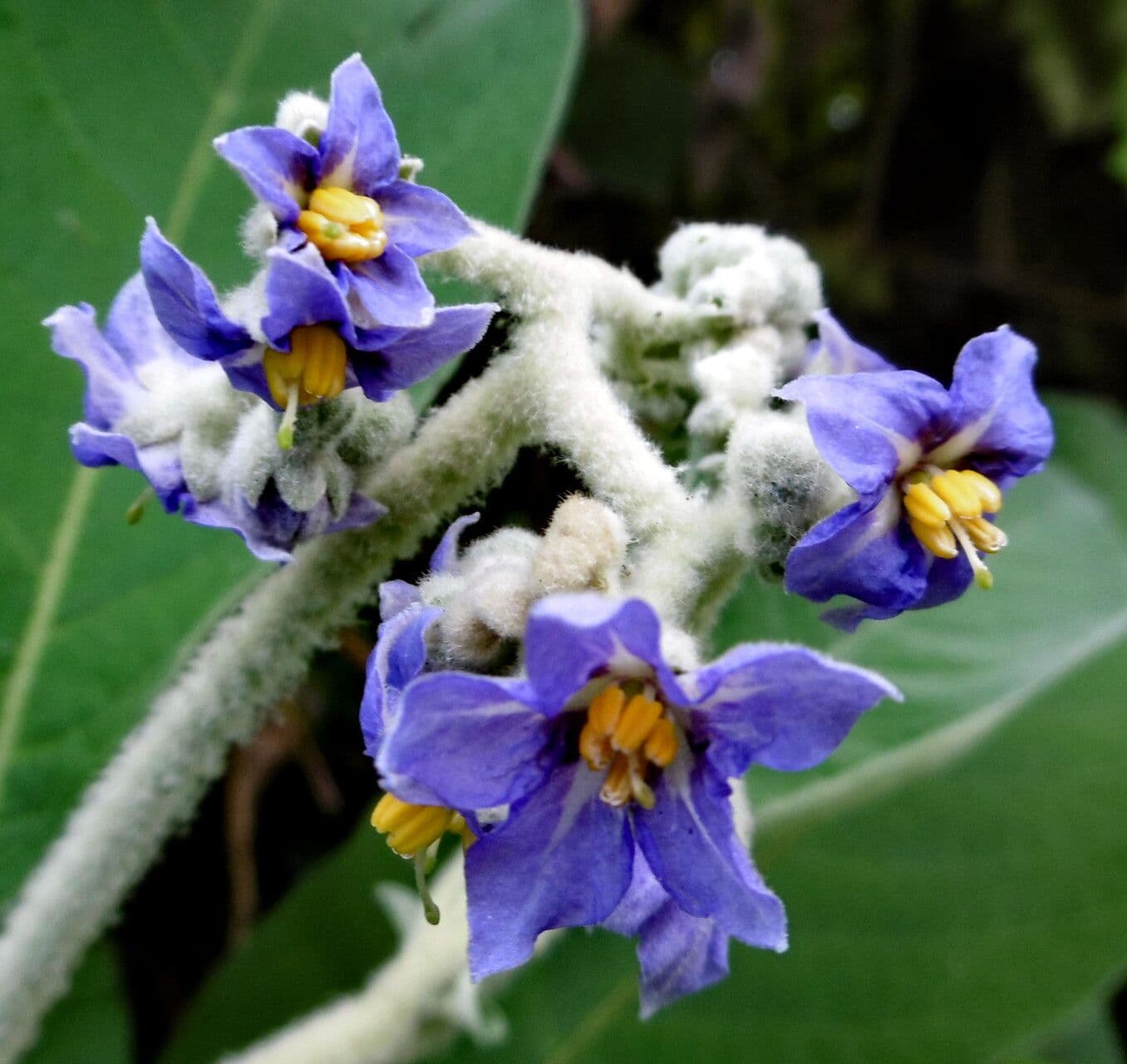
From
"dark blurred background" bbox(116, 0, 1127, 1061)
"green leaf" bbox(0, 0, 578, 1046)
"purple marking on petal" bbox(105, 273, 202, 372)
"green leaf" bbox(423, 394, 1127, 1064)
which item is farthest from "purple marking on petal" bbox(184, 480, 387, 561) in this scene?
"dark blurred background" bbox(116, 0, 1127, 1061)

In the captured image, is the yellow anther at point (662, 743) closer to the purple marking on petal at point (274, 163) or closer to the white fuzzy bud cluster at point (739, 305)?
the white fuzzy bud cluster at point (739, 305)

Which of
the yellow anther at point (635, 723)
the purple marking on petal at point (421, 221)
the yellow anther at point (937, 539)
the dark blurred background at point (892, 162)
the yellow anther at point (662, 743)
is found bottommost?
the dark blurred background at point (892, 162)

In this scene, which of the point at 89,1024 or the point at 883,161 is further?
the point at 883,161

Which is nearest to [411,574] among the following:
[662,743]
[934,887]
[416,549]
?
[416,549]

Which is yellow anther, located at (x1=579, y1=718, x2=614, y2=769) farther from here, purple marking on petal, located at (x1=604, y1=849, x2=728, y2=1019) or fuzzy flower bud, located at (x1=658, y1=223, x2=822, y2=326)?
fuzzy flower bud, located at (x1=658, y1=223, x2=822, y2=326)

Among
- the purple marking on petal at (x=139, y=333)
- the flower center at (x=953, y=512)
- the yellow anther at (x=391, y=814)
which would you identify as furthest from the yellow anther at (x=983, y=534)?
the purple marking on petal at (x=139, y=333)

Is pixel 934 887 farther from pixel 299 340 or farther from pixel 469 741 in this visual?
pixel 299 340
